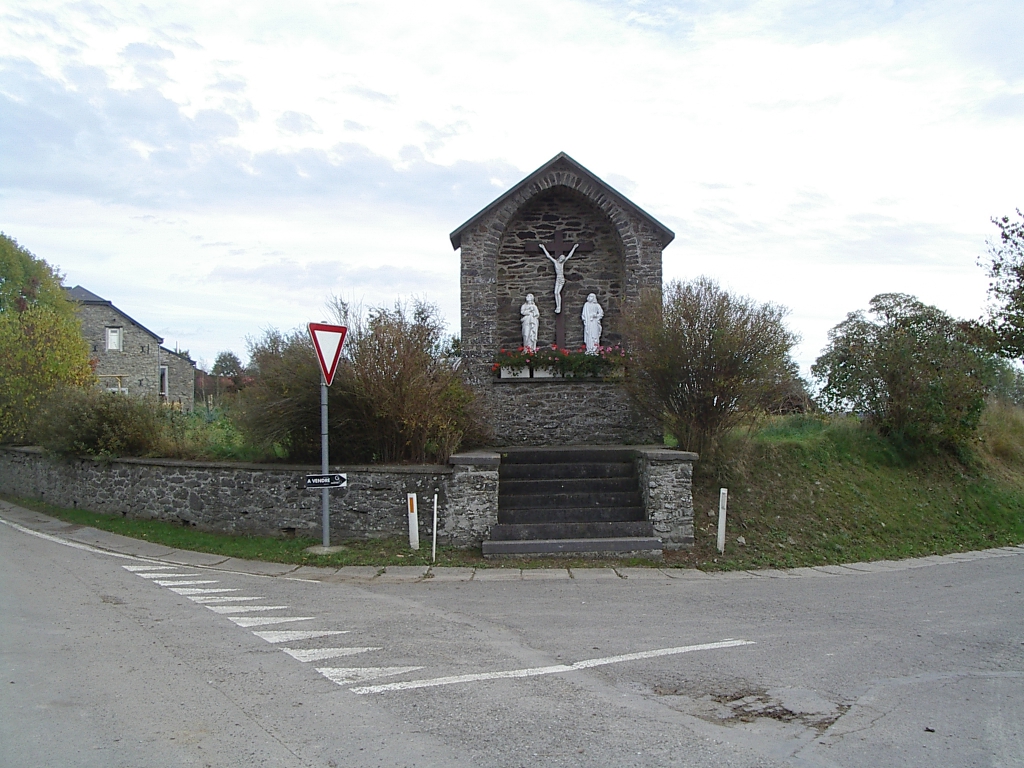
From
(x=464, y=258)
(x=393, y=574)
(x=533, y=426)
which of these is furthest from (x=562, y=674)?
(x=464, y=258)

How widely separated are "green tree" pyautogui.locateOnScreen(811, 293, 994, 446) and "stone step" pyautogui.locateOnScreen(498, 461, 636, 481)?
240 inches

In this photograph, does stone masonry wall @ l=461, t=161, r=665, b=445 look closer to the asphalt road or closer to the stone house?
the asphalt road

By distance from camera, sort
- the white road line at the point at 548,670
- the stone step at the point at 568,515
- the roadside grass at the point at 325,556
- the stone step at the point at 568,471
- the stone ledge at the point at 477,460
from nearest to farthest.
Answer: the white road line at the point at 548,670
the roadside grass at the point at 325,556
the stone ledge at the point at 477,460
the stone step at the point at 568,515
the stone step at the point at 568,471

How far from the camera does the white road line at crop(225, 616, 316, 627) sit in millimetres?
7699

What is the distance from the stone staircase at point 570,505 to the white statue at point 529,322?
362cm

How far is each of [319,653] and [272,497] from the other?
6599 millimetres

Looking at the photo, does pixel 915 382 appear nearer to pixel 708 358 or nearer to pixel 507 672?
pixel 708 358

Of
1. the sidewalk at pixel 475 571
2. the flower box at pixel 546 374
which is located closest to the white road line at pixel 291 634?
the sidewalk at pixel 475 571

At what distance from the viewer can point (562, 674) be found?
6055mm

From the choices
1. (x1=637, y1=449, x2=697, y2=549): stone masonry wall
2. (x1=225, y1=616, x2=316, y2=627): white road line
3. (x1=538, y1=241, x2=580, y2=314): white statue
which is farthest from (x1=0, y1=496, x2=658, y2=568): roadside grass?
(x1=538, y1=241, x2=580, y2=314): white statue

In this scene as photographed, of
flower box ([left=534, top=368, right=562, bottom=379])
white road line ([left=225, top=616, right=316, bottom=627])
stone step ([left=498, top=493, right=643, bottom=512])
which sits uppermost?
flower box ([left=534, top=368, right=562, bottom=379])

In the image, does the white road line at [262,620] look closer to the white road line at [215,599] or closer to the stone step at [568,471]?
the white road line at [215,599]

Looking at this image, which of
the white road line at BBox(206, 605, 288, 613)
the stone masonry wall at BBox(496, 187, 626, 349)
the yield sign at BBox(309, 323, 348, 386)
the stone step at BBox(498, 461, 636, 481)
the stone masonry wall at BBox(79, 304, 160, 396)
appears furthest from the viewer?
the stone masonry wall at BBox(79, 304, 160, 396)

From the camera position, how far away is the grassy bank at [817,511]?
11.7 meters
